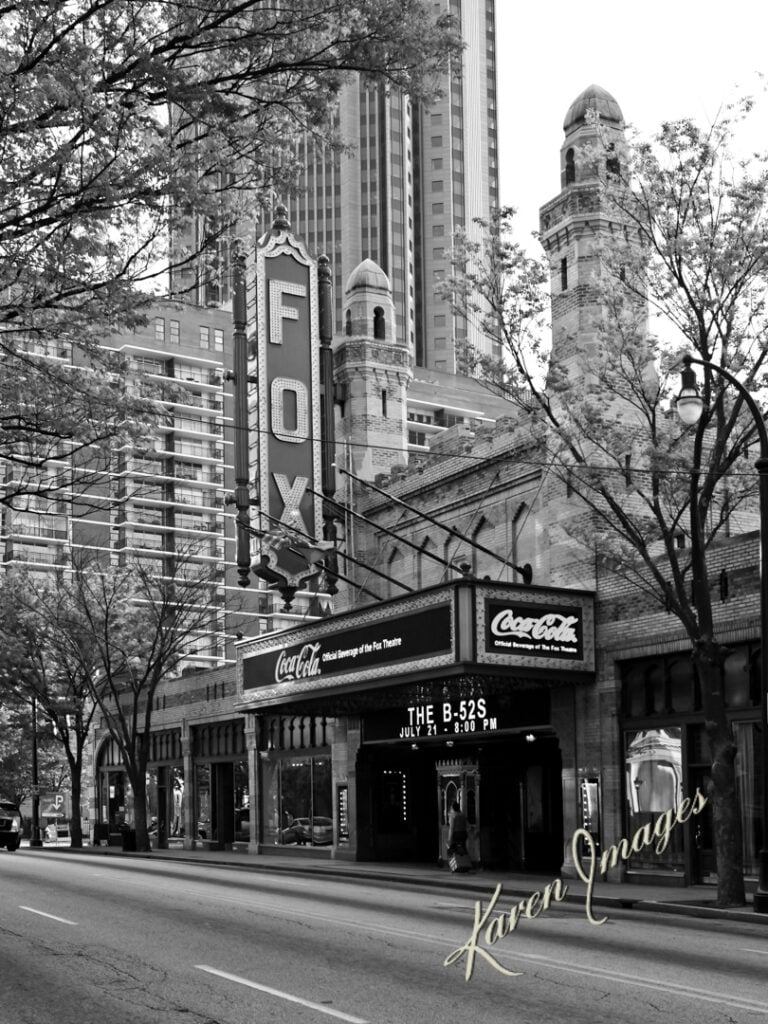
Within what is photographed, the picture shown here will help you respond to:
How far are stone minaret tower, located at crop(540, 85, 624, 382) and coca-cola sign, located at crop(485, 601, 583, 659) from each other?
5.33 metres

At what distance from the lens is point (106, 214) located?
12.5 m

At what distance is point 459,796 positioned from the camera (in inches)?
1369

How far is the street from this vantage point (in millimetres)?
11336

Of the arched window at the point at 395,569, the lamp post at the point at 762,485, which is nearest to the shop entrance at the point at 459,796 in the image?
the arched window at the point at 395,569

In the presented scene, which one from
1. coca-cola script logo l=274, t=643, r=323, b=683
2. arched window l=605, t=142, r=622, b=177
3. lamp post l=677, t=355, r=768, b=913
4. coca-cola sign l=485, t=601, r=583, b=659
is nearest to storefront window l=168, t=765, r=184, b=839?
coca-cola script logo l=274, t=643, r=323, b=683

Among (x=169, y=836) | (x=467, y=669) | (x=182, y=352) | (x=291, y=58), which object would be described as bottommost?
(x=169, y=836)

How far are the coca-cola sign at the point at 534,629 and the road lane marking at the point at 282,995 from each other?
1486 centimetres

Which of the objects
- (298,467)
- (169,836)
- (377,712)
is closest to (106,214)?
(298,467)

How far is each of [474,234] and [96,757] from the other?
323ft

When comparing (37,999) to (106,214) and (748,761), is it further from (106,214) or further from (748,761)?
(748,761)

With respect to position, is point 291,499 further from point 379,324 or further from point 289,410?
point 379,324

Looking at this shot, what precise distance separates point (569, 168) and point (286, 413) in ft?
30.5

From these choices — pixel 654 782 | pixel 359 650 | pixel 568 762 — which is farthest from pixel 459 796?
pixel 654 782

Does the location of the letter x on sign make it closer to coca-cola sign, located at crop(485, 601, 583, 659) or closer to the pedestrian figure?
coca-cola sign, located at crop(485, 601, 583, 659)
